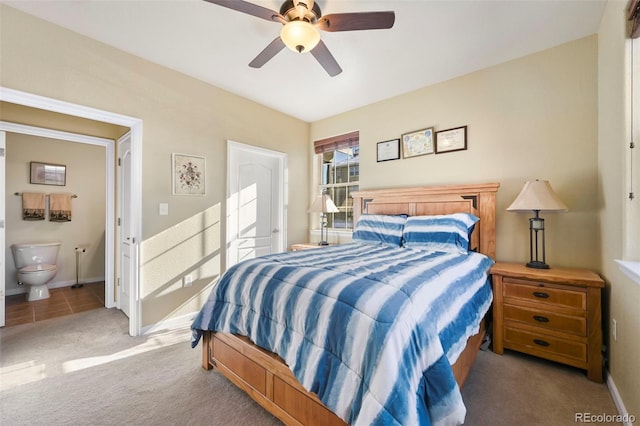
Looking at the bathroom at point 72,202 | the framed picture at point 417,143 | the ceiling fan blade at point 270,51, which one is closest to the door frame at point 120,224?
the bathroom at point 72,202

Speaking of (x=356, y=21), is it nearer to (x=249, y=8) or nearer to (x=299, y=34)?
(x=299, y=34)

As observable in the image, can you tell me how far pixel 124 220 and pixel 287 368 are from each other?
288 cm

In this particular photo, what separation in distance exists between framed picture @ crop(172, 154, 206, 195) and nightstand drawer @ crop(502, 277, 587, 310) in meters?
3.19

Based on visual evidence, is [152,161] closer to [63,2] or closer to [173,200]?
[173,200]

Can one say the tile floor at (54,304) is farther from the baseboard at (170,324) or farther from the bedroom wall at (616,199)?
the bedroom wall at (616,199)

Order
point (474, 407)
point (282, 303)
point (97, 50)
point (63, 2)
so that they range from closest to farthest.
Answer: point (282, 303)
point (474, 407)
point (63, 2)
point (97, 50)

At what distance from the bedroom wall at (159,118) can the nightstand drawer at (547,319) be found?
3.00 metres

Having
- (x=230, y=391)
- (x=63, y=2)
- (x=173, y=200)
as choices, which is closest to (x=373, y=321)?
(x=230, y=391)

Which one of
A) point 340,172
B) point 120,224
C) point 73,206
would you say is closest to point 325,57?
point 340,172

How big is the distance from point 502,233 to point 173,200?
3.43 meters

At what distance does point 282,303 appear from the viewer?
1.50 meters

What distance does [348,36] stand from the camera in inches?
90.1

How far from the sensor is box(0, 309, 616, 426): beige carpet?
1.56 m

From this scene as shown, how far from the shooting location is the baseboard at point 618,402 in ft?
4.83
